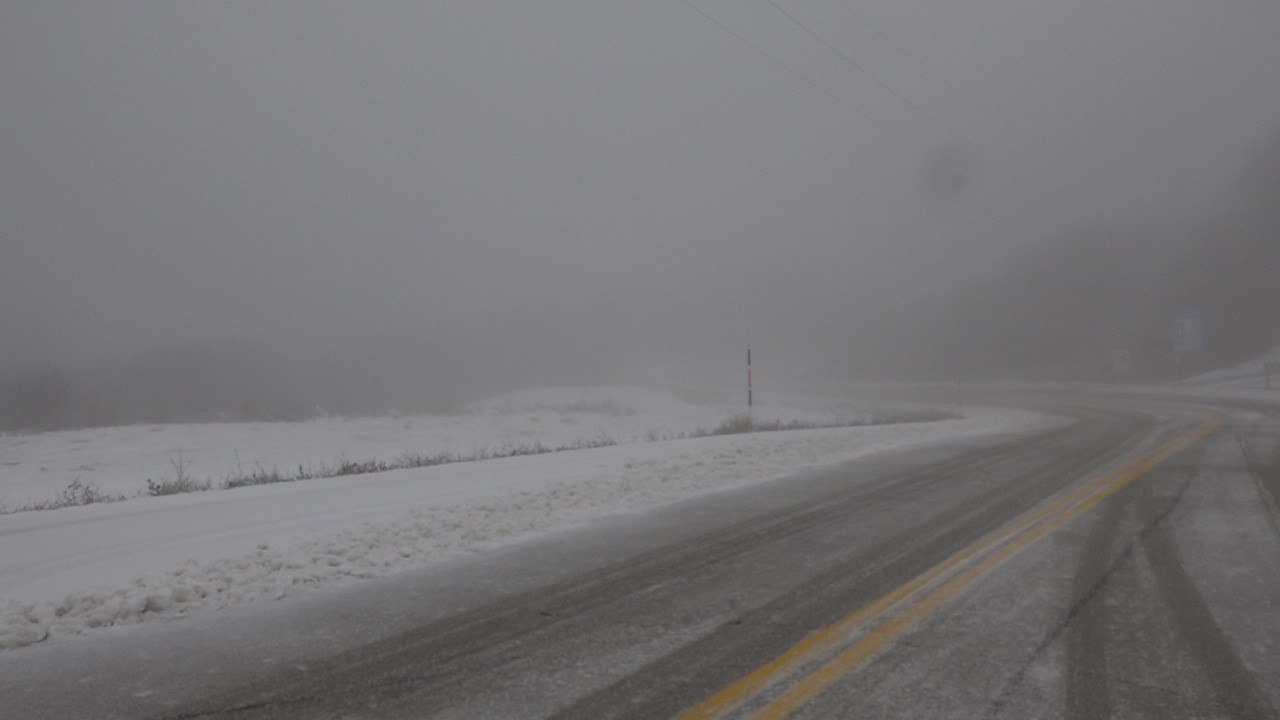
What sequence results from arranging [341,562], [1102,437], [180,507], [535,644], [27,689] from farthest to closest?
[1102,437] → [180,507] → [341,562] → [535,644] → [27,689]

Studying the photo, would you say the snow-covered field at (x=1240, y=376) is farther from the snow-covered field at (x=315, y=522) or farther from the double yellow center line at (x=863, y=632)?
the double yellow center line at (x=863, y=632)

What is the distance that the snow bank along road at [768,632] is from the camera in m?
3.54

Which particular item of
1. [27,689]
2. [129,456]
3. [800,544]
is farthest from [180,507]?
[129,456]

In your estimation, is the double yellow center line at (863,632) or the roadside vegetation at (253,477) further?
the roadside vegetation at (253,477)

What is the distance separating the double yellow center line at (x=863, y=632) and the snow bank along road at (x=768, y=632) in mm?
17

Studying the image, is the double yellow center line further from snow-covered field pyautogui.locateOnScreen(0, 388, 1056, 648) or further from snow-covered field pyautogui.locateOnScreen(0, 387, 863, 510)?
snow-covered field pyautogui.locateOnScreen(0, 387, 863, 510)

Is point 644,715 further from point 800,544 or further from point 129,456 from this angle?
point 129,456

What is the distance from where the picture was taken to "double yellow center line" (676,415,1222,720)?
3438 millimetres

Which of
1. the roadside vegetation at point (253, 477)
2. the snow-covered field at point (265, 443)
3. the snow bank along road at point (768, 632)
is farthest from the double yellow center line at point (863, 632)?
the snow-covered field at point (265, 443)

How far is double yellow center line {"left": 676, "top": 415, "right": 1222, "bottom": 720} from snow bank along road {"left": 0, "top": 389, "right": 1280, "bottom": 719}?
0.06 feet

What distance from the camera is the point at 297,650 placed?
4.39 metres

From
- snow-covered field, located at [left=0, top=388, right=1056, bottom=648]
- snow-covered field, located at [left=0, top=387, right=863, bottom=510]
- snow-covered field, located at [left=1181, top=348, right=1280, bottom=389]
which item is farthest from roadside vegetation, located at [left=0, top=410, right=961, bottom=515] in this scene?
snow-covered field, located at [left=1181, top=348, right=1280, bottom=389]

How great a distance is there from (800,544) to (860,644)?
2520 mm

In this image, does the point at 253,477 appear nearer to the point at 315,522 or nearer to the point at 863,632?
the point at 315,522
